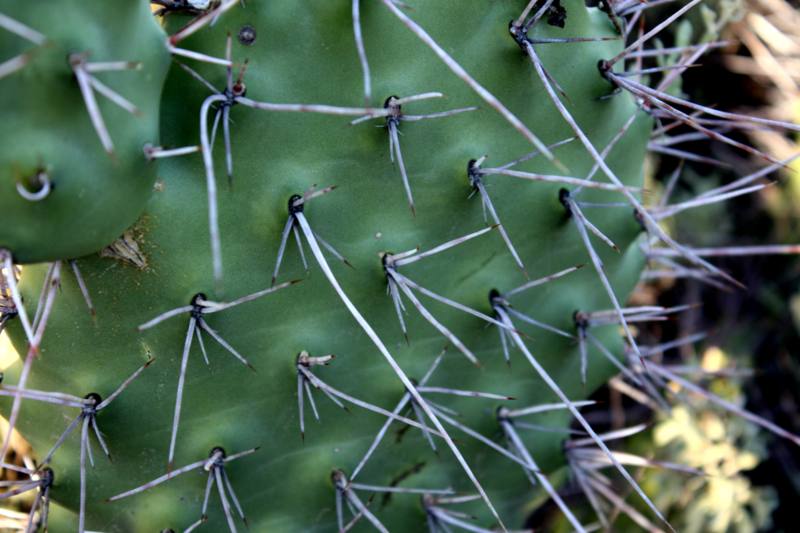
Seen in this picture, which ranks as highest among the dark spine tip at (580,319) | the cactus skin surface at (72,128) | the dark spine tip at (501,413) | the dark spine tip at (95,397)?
the cactus skin surface at (72,128)

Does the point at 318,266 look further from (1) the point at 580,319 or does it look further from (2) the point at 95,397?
(1) the point at 580,319

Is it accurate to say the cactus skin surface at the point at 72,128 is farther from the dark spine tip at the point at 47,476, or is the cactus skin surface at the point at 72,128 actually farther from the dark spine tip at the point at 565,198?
the dark spine tip at the point at 565,198

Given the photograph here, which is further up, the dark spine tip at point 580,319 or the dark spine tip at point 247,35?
the dark spine tip at point 247,35

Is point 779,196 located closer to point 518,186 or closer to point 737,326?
point 737,326

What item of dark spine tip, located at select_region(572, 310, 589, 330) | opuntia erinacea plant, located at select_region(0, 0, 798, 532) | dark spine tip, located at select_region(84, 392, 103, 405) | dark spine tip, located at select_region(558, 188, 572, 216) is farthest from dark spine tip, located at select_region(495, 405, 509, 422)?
dark spine tip, located at select_region(84, 392, 103, 405)

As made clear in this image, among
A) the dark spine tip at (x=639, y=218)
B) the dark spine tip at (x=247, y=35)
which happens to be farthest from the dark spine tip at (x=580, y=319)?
the dark spine tip at (x=247, y=35)

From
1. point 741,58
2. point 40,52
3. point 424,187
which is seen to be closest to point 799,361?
point 741,58

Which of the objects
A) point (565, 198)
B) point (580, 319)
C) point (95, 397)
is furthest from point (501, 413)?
point (95, 397)

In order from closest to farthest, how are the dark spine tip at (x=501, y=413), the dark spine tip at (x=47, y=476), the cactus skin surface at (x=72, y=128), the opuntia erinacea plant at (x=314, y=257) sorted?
the cactus skin surface at (x=72, y=128) < the opuntia erinacea plant at (x=314, y=257) < the dark spine tip at (x=47, y=476) < the dark spine tip at (x=501, y=413)
